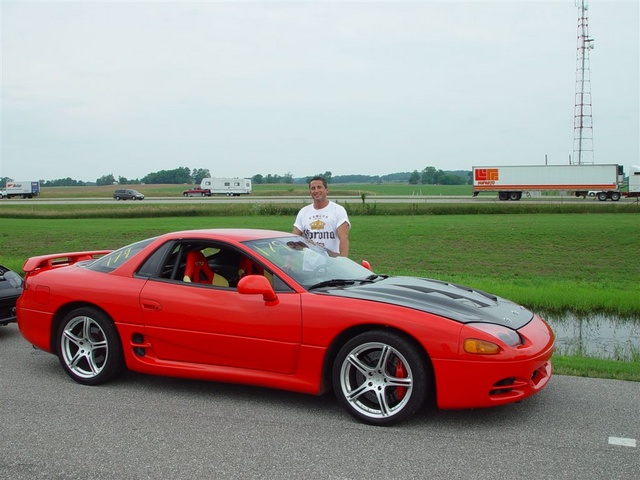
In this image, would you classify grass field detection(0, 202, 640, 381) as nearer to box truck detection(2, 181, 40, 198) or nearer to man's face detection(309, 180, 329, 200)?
man's face detection(309, 180, 329, 200)

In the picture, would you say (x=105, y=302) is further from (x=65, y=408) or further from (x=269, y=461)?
(x=269, y=461)

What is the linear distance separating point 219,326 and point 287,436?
3.67 feet

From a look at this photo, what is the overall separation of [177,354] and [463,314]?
2.29 metres

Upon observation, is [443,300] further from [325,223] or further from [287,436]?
[325,223]

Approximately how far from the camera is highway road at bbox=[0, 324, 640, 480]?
4004 millimetres

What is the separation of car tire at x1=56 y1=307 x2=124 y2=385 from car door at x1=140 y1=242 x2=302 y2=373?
0.35 metres

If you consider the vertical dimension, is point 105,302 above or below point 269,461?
above

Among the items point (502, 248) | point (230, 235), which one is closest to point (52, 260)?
point (230, 235)

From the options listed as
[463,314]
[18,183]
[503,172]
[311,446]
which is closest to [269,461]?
[311,446]

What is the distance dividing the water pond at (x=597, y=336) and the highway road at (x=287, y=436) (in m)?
2.75

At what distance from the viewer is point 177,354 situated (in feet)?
18.2

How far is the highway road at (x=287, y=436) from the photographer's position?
400cm

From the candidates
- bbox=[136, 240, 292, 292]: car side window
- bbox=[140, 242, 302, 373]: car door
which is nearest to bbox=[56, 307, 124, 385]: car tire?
bbox=[140, 242, 302, 373]: car door

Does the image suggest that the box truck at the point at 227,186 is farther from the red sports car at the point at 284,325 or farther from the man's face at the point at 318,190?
the red sports car at the point at 284,325
